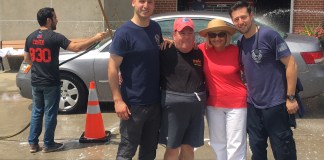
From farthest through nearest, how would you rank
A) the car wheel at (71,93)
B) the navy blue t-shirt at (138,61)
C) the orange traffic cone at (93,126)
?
the car wheel at (71,93), the orange traffic cone at (93,126), the navy blue t-shirt at (138,61)

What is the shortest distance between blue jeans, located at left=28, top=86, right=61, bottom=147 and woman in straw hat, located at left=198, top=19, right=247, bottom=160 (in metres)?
2.04

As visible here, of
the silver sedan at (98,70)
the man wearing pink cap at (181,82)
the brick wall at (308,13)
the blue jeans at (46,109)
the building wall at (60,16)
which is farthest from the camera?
the brick wall at (308,13)

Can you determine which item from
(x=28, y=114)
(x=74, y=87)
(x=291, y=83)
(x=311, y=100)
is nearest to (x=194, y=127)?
(x=291, y=83)

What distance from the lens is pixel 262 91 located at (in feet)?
11.1

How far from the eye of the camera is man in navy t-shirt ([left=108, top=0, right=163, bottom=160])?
3246mm

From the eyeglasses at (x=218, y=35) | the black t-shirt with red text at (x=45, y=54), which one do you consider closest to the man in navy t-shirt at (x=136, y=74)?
the eyeglasses at (x=218, y=35)

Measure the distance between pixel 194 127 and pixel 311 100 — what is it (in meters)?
4.44

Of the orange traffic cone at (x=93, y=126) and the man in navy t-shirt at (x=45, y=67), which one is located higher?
the man in navy t-shirt at (x=45, y=67)

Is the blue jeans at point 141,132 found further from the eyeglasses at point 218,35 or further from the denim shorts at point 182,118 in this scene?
the eyeglasses at point 218,35

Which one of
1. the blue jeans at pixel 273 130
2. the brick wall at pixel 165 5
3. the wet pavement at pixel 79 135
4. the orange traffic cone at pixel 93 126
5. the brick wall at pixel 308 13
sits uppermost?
the brick wall at pixel 165 5

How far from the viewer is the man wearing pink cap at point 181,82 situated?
3.36m

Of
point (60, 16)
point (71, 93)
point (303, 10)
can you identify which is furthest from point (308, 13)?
point (71, 93)

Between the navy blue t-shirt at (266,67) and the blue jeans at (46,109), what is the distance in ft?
7.77

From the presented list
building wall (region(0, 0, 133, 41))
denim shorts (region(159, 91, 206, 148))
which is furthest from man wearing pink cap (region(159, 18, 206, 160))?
building wall (region(0, 0, 133, 41))
